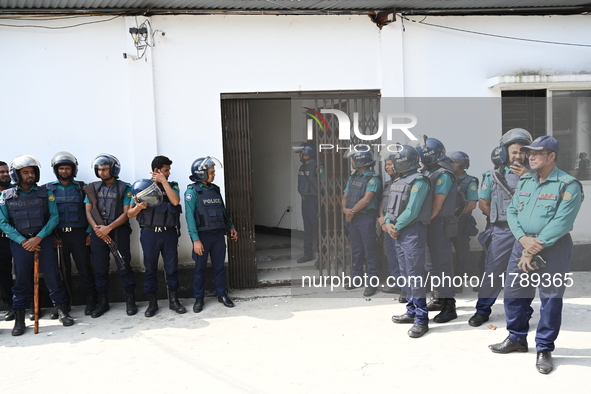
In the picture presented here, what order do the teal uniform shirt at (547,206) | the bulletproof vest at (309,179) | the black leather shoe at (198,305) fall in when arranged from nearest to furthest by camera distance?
1. the teal uniform shirt at (547,206)
2. the black leather shoe at (198,305)
3. the bulletproof vest at (309,179)

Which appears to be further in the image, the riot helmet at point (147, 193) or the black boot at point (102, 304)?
the black boot at point (102, 304)

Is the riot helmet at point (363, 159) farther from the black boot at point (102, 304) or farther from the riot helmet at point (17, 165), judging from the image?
the riot helmet at point (17, 165)

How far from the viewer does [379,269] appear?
621 cm

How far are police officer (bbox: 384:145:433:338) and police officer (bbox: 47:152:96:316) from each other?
339cm

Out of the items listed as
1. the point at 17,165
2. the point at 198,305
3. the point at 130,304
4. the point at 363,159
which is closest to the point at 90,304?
the point at 130,304

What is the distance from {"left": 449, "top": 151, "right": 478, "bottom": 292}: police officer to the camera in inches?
218

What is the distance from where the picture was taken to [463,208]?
554cm

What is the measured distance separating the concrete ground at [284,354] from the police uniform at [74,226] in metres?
0.49

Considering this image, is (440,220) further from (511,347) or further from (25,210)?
(25,210)

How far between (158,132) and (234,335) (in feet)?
8.63

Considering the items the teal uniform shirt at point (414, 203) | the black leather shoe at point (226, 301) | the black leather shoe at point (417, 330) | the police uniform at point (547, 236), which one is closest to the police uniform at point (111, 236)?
the black leather shoe at point (226, 301)

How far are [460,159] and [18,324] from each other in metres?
5.20

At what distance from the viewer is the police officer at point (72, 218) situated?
5.25 m

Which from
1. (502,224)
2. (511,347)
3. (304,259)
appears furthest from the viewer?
(304,259)
